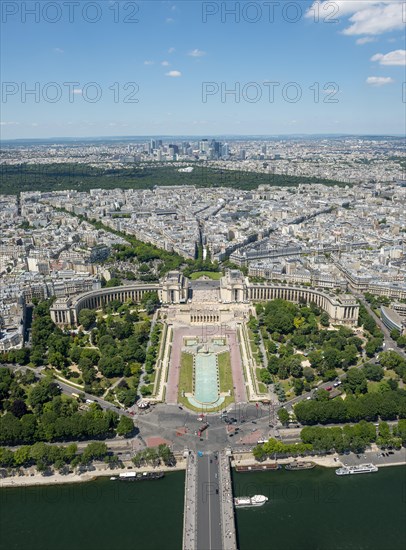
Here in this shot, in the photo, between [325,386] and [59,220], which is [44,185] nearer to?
[59,220]

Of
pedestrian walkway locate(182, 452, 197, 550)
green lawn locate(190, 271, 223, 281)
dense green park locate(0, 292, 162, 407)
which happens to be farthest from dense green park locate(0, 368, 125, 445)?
green lawn locate(190, 271, 223, 281)

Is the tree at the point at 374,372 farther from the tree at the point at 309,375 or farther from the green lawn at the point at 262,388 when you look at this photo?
the green lawn at the point at 262,388

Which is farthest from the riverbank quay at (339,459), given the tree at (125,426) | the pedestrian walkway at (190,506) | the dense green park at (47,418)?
the dense green park at (47,418)

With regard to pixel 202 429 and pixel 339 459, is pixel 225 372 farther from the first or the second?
pixel 339 459

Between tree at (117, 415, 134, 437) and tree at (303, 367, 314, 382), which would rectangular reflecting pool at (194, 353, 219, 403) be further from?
tree at (303, 367, 314, 382)

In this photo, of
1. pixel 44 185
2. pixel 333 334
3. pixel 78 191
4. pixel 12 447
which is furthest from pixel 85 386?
pixel 44 185

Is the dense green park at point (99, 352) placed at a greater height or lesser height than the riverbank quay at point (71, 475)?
greater

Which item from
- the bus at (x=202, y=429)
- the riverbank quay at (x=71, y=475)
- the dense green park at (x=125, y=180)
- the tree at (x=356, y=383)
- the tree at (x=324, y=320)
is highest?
the dense green park at (x=125, y=180)
